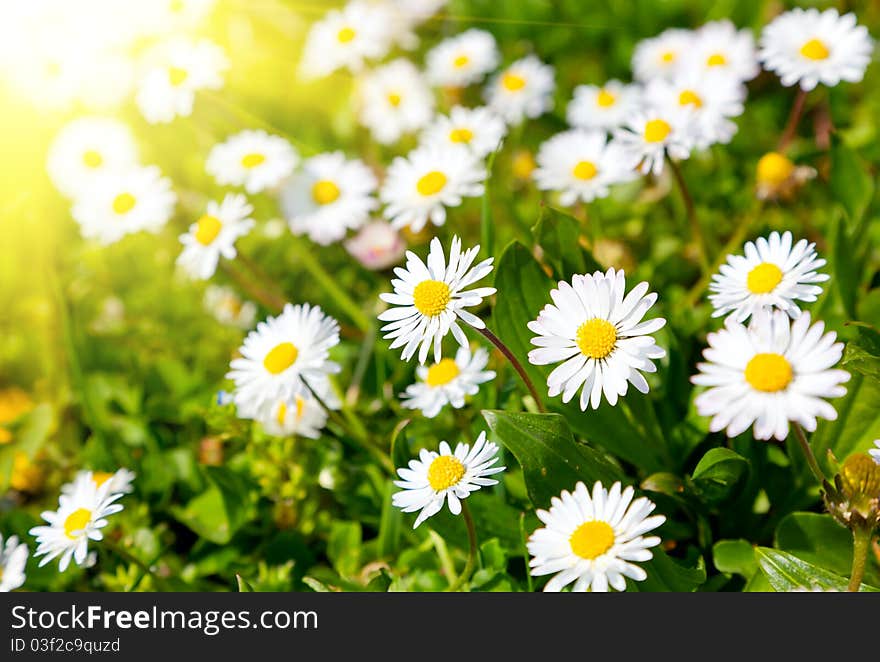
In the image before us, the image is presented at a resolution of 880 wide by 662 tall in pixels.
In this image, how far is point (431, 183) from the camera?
2.10 metres

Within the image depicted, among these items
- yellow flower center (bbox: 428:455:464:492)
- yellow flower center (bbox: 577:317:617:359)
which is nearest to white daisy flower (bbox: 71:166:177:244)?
yellow flower center (bbox: 428:455:464:492)

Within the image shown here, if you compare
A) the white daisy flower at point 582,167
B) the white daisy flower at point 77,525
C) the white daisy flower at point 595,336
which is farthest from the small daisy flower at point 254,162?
the white daisy flower at point 595,336

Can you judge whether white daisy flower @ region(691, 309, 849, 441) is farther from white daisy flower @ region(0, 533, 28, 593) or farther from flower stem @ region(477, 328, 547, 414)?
white daisy flower @ region(0, 533, 28, 593)

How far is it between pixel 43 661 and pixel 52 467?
3.14 feet

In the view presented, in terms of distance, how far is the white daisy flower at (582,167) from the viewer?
→ 2.11m

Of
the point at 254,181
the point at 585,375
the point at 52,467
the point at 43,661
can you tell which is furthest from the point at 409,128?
the point at 43,661

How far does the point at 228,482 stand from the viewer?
1959 mm

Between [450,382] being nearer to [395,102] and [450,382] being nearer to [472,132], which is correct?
[472,132]

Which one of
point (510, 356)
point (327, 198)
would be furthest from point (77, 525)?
point (327, 198)

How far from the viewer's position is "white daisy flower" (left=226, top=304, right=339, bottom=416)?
1642 mm

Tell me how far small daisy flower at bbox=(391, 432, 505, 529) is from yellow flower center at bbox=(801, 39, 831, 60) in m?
1.30

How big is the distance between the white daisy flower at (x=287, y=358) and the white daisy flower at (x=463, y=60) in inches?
54.9

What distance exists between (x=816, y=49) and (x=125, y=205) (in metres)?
1.74

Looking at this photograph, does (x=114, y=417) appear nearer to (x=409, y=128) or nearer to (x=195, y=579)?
(x=195, y=579)
